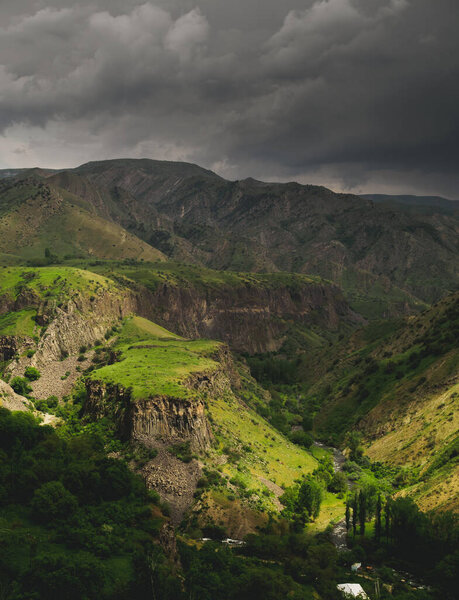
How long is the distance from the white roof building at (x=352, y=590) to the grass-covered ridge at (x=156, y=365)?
49764mm

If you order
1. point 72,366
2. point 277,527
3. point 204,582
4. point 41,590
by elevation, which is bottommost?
point 277,527

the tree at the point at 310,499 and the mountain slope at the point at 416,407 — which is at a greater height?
the mountain slope at the point at 416,407

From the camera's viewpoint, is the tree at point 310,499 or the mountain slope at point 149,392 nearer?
the mountain slope at point 149,392

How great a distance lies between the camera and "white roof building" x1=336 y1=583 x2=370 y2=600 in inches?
2706

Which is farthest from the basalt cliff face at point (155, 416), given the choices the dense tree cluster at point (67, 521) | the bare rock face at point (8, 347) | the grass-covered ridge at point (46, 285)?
the grass-covered ridge at point (46, 285)

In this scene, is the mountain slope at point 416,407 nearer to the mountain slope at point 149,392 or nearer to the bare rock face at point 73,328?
the mountain slope at point 149,392

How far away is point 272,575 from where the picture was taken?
63.6 metres

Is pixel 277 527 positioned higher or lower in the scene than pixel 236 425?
lower

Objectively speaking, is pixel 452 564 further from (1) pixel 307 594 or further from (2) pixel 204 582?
(2) pixel 204 582

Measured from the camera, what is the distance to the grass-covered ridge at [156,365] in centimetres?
11025

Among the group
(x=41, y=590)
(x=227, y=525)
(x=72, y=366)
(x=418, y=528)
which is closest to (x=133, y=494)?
(x=227, y=525)

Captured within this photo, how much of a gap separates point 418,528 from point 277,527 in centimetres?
2626

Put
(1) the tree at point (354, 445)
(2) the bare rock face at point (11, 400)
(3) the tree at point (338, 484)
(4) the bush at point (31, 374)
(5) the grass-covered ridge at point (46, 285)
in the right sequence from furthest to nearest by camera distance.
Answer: (5) the grass-covered ridge at point (46, 285) < (4) the bush at point (31, 374) < (1) the tree at point (354, 445) < (3) the tree at point (338, 484) < (2) the bare rock face at point (11, 400)

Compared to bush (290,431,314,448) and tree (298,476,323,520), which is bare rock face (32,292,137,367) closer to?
bush (290,431,314,448)
